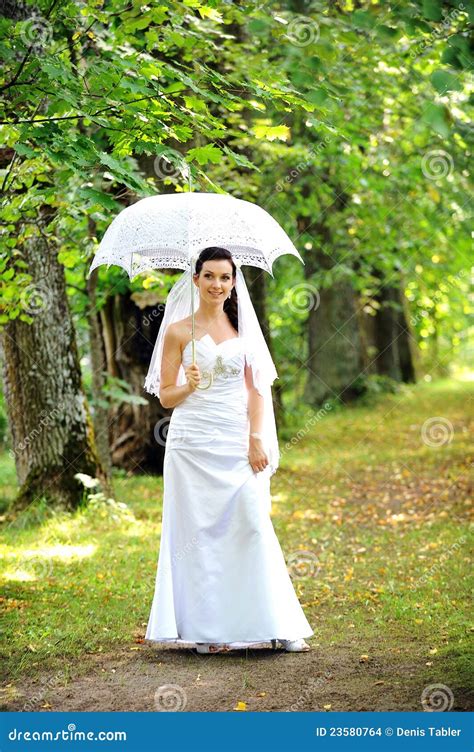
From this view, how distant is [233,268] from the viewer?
573 cm

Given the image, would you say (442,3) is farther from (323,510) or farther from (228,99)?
(323,510)

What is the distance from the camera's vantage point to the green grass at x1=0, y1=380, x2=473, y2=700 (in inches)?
235

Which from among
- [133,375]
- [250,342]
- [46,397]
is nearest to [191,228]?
[250,342]

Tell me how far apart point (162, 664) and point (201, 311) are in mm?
2174

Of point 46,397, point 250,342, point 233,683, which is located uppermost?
point 250,342

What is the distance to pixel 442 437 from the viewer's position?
16609 millimetres

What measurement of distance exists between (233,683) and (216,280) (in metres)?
2.36

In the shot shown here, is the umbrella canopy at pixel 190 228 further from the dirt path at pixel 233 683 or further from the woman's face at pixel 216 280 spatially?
the dirt path at pixel 233 683

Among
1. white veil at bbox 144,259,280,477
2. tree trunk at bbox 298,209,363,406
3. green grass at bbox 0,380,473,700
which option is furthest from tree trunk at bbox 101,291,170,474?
tree trunk at bbox 298,209,363,406

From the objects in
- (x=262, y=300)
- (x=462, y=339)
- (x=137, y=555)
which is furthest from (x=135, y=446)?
(x=462, y=339)

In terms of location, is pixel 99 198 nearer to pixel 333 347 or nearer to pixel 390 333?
pixel 333 347

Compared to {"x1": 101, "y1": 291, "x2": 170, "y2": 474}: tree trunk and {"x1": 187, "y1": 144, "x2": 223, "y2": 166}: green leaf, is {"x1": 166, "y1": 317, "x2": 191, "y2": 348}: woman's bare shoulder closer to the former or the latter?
{"x1": 187, "y1": 144, "x2": 223, "y2": 166}: green leaf

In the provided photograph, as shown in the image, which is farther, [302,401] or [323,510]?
[302,401]

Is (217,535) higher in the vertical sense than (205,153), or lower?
lower
